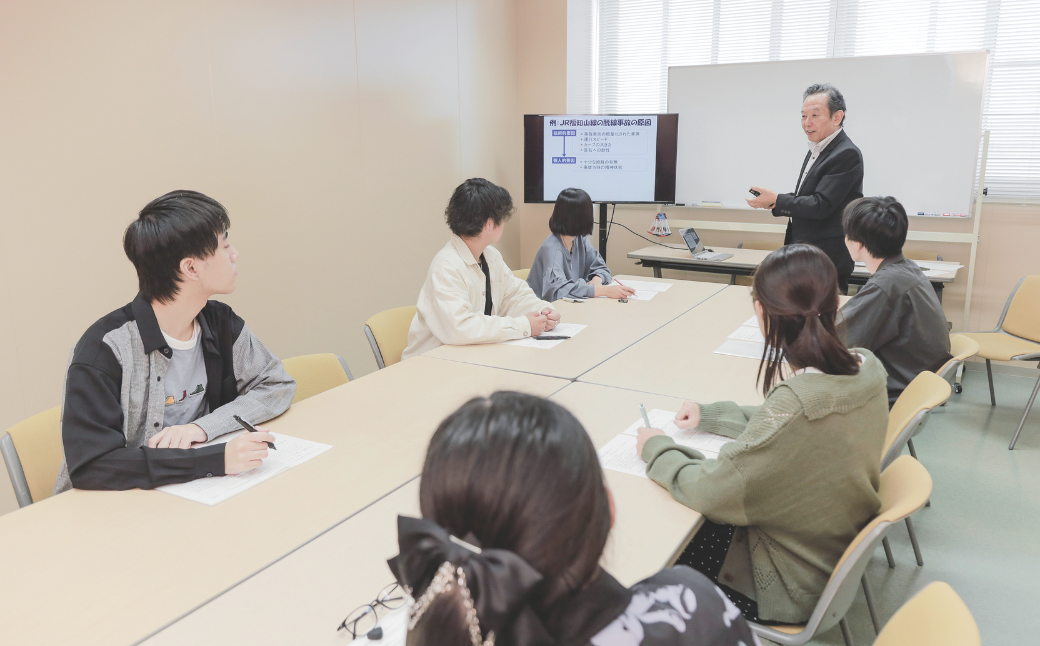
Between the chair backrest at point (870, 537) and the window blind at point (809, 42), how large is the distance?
3.88 meters

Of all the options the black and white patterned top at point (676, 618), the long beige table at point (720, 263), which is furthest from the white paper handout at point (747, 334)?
the black and white patterned top at point (676, 618)

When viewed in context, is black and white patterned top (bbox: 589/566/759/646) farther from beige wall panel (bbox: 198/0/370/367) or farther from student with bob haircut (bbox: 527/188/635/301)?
beige wall panel (bbox: 198/0/370/367)

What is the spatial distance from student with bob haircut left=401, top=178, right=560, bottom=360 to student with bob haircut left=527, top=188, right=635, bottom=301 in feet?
1.77

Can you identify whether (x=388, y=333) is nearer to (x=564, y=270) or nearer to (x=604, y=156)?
(x=564, y=270)

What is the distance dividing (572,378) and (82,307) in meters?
1.99

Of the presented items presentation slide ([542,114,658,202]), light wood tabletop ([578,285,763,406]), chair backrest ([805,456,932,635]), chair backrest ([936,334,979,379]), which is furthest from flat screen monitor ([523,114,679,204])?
chair backrest ([805,456,932,635])

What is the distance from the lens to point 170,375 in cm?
172

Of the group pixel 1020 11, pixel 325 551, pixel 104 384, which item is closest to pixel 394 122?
pixel 104 384

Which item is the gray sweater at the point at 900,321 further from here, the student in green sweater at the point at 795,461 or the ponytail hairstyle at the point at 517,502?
the ponytail hairstyle at the point at 517,502

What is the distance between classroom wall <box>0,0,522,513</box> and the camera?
8.58 feet

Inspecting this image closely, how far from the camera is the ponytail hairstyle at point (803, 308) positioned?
139 centimetres

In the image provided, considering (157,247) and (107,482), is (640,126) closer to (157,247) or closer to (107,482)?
(157,247)

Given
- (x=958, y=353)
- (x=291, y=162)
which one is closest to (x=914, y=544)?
(x=958, y=353)

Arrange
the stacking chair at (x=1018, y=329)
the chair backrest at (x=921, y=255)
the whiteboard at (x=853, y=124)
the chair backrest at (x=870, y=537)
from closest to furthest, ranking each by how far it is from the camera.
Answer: the chair backrest at (x=870, y=537) → the stacking chair at (x=1018, y=329) → the whiteboard at (x=853, y=124) → the chair backrest at (x=921, y=255)
